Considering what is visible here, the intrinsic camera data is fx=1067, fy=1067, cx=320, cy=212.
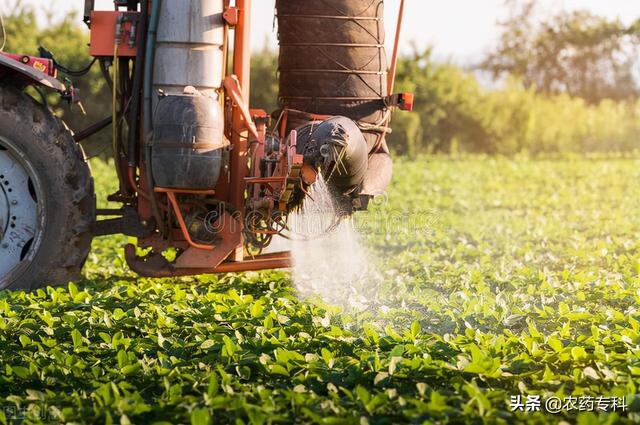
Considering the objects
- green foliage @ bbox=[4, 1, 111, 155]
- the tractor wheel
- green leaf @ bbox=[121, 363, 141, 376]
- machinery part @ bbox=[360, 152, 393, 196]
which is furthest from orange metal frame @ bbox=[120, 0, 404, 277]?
green foliage @ bbox=[4, 1, 111, 155]

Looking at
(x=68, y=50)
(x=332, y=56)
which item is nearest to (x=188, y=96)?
(x=332, y=56)

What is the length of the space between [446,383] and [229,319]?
164cm

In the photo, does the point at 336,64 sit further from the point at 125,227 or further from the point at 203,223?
the point at 125,227

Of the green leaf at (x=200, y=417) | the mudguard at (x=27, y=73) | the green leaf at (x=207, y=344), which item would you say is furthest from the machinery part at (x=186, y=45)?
the green leaf at (x=200, y=417)

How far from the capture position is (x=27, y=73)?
262 inches

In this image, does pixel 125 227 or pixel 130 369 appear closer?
pixel 130 369

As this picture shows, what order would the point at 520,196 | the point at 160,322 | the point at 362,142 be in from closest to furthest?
the point at 160,322 → the point at 362,142 → the point at 520,196

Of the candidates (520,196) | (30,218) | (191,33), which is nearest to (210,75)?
(191,33)

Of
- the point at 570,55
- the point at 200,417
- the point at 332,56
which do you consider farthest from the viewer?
the point at 570,55

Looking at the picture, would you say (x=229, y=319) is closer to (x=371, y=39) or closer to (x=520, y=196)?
(x=371, y=39)

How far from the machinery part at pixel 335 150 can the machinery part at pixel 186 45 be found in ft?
2.39

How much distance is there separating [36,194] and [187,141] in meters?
1.14

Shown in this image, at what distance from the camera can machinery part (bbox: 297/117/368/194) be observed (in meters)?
6.21

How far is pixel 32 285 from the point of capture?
682 centimetres
